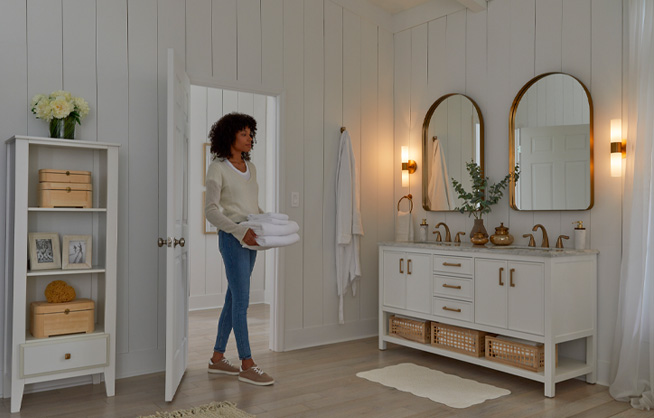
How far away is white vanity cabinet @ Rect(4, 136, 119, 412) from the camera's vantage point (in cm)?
287

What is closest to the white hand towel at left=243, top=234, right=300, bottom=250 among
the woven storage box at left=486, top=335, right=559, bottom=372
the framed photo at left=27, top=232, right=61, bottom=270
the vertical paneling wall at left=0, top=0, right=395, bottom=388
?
the vertical paneling wall at left=0, top=0, right=395, bottom=388

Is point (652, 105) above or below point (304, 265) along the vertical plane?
above

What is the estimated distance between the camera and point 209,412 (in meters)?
2.80

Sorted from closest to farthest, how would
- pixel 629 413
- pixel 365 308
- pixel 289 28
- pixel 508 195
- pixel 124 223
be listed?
pixel 629 413
pixel 124 223
pixel 508 195
pixel 289 28
pixel 365 308

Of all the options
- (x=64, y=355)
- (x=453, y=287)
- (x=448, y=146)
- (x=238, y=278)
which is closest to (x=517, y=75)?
(x=448, y=146)

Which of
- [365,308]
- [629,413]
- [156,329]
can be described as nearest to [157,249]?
[156,329]

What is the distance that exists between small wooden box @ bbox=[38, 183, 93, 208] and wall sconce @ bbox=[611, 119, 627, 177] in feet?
10.0

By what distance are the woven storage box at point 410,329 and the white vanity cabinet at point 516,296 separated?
0.06m

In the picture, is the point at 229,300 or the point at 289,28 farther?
the point at 289,28

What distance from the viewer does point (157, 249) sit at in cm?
360

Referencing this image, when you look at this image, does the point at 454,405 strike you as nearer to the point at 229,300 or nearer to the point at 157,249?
the point at 229,300

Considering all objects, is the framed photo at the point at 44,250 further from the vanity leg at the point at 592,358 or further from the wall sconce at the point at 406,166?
the vanity leg at the point at 592,358

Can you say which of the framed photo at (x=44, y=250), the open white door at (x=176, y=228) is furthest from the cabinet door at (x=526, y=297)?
the framed photo at (x=44, y=250)

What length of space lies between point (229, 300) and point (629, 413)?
91.9 inches
